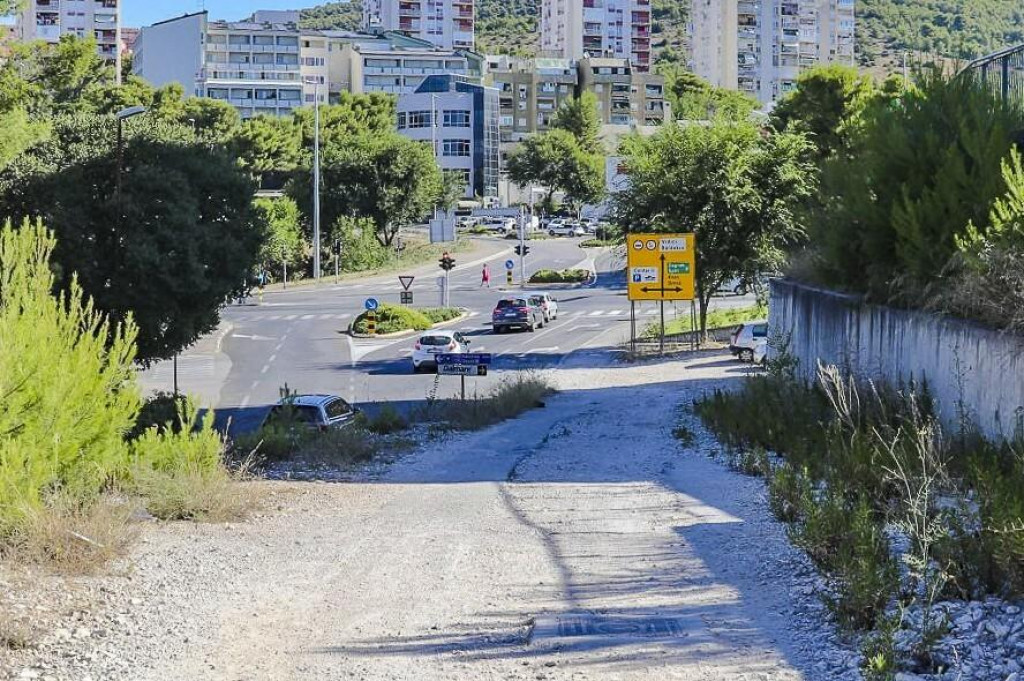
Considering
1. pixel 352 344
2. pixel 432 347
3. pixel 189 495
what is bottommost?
pixel 352 344

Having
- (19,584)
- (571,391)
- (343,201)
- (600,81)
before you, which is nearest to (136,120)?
(571,391)

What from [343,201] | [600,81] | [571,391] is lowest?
[571,391]

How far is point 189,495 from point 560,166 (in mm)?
119578

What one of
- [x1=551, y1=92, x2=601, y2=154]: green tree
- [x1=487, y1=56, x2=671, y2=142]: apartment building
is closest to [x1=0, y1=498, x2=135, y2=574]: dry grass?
[x1=551, y1=92, x2=601, y2=154]: green tree

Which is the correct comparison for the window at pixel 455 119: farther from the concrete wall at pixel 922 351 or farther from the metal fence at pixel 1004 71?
the metal fence at pixel 1004 71

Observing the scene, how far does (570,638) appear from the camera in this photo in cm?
912

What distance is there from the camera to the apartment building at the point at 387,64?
544 ft

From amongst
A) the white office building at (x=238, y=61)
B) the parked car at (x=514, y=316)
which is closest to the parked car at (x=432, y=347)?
the parked car at (x=514, y=316)

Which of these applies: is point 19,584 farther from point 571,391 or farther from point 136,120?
point 571,391

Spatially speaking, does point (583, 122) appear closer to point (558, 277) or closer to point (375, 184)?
point (375, 184)

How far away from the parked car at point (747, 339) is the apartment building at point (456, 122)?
95.9 m

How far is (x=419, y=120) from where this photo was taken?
140625 millimetres

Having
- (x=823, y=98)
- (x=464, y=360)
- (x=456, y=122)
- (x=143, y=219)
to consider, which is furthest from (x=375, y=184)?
(x=464, y=360)

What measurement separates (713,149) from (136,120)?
74.0 feet
